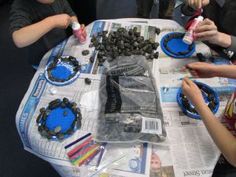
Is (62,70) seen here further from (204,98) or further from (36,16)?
(204,98)

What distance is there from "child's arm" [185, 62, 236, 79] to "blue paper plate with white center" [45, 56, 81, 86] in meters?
0.34

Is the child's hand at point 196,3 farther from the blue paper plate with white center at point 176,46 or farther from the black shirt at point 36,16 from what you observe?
the black shirt at point 36,16

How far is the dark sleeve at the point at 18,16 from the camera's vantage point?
80 centimetres

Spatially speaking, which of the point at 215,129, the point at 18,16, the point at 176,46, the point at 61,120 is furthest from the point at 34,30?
the point at 215,129

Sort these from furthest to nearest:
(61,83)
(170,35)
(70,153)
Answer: (170,35) → (61,83) → (70,153)

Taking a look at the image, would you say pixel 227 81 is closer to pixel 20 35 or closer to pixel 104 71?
pixel 104 71

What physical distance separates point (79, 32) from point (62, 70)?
138mm

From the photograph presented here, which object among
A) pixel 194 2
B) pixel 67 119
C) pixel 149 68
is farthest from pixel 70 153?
pixel 194 2

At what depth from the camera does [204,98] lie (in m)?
0.70

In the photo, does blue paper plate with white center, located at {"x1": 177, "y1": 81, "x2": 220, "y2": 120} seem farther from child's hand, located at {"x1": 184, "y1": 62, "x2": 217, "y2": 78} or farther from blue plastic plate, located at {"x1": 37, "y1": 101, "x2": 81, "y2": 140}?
blue plastic plate, located at {"x1": 37, "y1": 101, "x2": 81, "y2": 140}

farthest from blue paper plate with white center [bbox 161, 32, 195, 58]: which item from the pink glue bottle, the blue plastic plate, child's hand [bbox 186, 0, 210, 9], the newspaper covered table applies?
the blue plastic plate

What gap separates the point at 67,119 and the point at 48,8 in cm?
45

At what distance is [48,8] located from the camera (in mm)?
888

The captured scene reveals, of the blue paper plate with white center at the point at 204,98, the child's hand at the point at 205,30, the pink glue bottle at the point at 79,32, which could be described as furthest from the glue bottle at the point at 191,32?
the pink glue bottle at the point at 79,32
